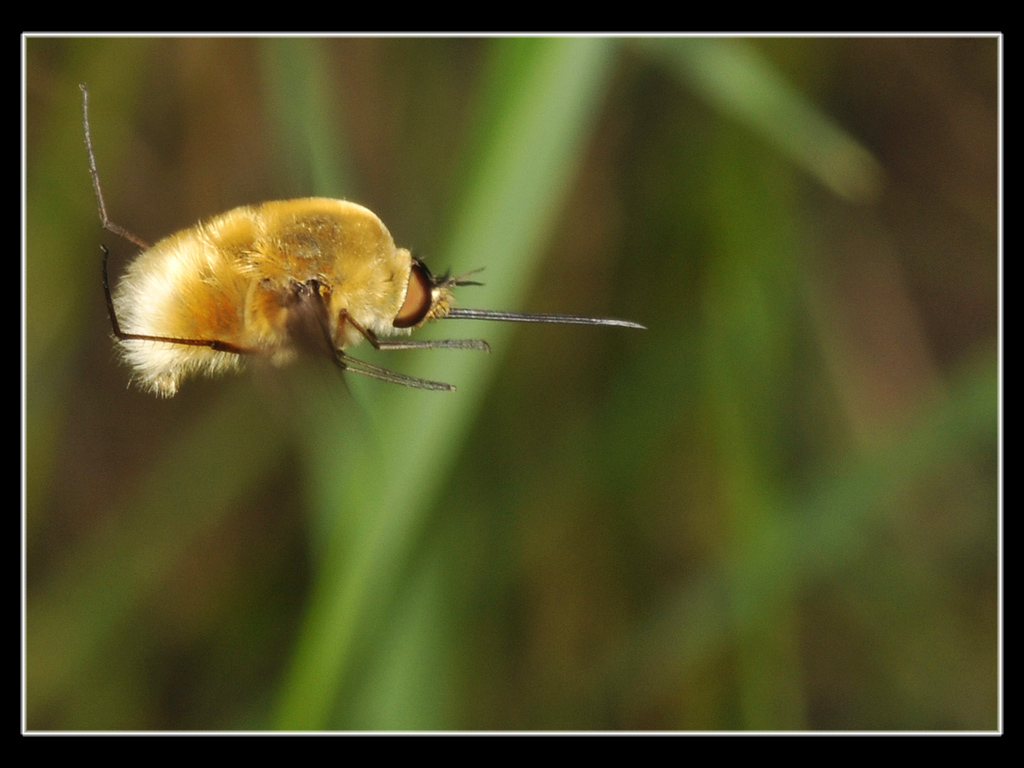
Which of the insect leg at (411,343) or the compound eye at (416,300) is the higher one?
the compound eye at (416,300)

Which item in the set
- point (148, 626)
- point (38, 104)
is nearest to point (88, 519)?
point (148, 626)

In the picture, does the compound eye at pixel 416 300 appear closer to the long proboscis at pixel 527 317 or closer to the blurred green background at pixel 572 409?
the long proboscis at pixel 527 317

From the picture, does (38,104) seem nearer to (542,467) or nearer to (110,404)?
(110,404)

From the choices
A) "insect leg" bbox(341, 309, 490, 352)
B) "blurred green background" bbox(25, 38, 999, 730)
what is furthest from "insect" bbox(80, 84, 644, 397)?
"blurred green background" bbox(25, 38, 999, 730)

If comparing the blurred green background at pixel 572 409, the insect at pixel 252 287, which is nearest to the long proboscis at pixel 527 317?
the insect at pixel 252 287

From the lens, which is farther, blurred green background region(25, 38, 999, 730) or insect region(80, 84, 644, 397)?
blurred green background region(25, 38, 999, 730)

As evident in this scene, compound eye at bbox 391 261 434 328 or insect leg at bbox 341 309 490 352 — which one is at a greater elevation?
compound eye at bbox 391 261 434 328

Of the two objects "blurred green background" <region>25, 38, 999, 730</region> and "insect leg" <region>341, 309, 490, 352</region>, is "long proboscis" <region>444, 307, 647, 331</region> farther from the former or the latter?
"blurred green background" <region>25, 38, 999, 730</region>

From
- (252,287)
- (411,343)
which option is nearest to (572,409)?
(411,343)
